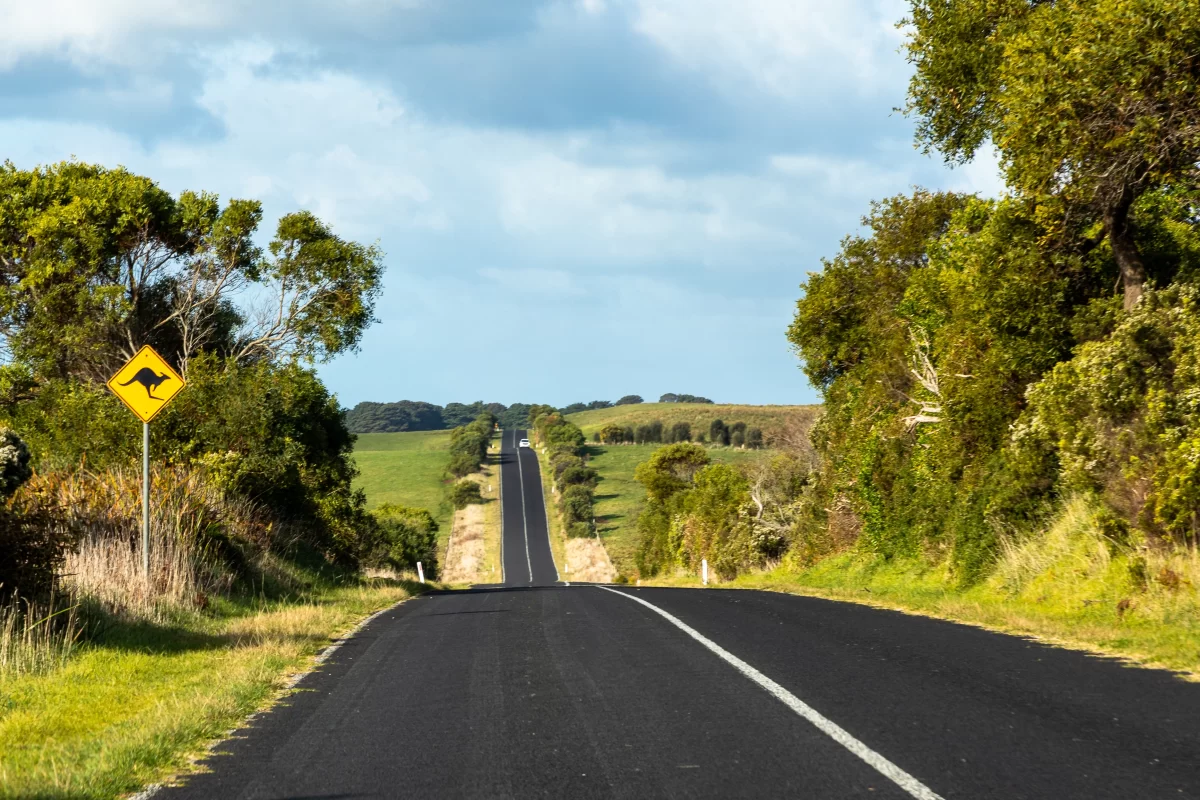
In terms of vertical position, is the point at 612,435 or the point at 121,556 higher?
the point at 612,435

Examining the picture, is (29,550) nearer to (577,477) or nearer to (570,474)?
(570,474)

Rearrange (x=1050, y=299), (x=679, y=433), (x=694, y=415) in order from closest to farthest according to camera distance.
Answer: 1. (x=1050, y=299)
2. (x=679, y=433)
3. (x=694, y=415)

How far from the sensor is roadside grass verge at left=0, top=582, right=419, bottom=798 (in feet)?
21.2

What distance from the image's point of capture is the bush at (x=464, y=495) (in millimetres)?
118562

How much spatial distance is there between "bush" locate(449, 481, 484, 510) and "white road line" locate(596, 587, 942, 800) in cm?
10854

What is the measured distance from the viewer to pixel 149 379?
1530 cm

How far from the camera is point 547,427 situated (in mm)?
163375

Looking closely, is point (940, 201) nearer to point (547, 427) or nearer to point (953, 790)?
point (953, 790)

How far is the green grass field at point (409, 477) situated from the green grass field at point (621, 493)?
1594cm

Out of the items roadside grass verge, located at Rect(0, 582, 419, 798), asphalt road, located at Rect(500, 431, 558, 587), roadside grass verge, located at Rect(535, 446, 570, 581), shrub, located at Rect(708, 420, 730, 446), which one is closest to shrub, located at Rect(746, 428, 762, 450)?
shrub, located at Rect(708, 420, 730, 446)

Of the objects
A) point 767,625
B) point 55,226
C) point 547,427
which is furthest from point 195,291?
point 547,427

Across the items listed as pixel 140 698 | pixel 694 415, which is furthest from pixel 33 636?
pixel 694 415

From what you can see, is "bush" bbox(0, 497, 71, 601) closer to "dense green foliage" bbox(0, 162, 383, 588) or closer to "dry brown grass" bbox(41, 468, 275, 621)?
"dry brown grass" bbox(41, 468, 275, 621)

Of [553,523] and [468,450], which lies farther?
[468,450]
